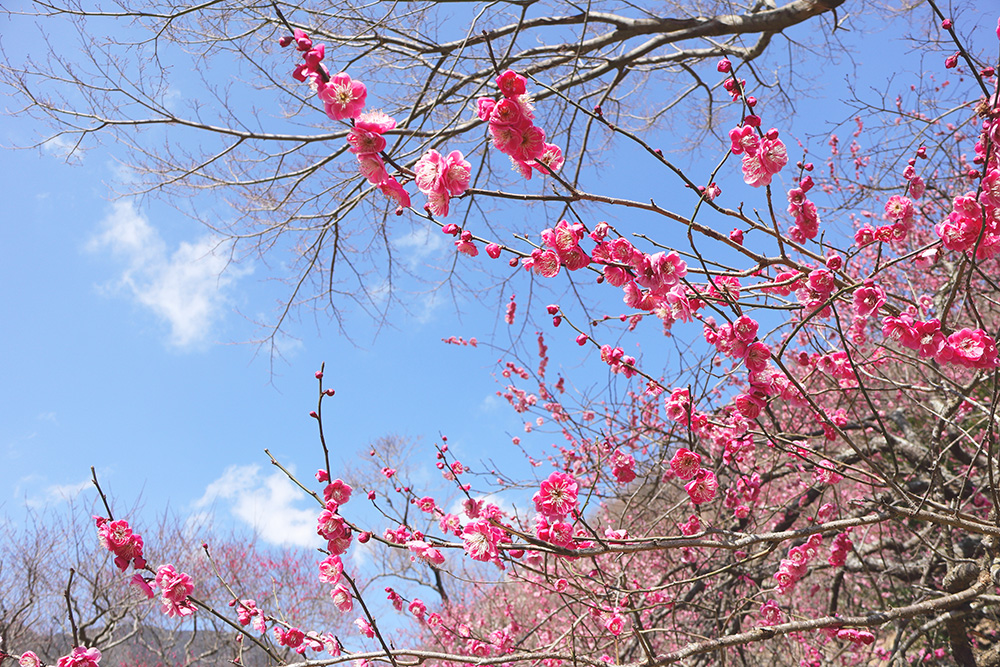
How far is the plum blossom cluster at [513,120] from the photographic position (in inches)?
60.2

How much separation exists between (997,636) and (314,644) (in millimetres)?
5526

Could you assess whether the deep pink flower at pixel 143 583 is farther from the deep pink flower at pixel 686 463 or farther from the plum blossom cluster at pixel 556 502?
the deep pink flower at pixel 686 463

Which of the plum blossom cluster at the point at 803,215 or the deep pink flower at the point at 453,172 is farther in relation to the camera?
the plum blossom cluster at the point at 803,215

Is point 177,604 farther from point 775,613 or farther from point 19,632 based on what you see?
point 19,632

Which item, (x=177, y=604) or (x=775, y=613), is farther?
(x=775, y=613)

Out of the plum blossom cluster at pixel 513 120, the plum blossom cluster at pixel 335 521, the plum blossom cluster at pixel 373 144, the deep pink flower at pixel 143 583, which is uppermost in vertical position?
the plum blossom cluster at pixel 373 144

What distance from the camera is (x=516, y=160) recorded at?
Result: 165 cm

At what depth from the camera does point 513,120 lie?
1.56 metres

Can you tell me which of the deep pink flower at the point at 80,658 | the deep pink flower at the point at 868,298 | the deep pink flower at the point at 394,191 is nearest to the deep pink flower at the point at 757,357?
the deep pink flower at the point at 868,298

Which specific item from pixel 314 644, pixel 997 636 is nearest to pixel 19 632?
pixel 314 644

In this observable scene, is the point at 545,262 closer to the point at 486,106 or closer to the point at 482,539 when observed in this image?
the point at 486,106

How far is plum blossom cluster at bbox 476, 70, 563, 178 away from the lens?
1.53m

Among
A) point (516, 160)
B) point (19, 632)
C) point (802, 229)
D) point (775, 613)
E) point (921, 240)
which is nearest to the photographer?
point (516, 160)

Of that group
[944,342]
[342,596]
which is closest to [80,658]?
[342,596]
